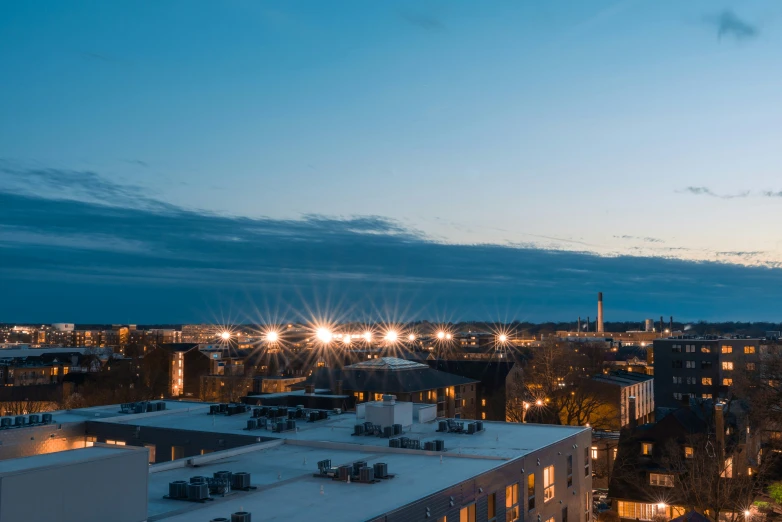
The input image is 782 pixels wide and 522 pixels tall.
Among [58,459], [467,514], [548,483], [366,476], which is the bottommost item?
[548,483]

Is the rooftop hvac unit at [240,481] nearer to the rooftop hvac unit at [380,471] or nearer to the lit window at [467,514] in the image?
the rooftop hvac unit at [380,471]

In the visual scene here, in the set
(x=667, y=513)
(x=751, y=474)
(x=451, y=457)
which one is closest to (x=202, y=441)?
(x=451, y=457)

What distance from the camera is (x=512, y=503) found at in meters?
24.6

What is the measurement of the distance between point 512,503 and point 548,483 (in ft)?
13.0

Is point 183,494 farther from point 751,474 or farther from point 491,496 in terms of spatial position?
point 751,474

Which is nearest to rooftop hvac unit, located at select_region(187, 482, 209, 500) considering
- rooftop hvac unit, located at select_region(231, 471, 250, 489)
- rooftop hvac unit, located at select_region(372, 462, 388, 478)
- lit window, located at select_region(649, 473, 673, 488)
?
rooftop hvac unit, located at select_region(231, 471, 250, 489)

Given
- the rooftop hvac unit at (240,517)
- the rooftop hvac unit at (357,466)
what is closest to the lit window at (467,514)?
the rooftop hvac unit at (357,466)

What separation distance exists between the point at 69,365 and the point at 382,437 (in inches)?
4379

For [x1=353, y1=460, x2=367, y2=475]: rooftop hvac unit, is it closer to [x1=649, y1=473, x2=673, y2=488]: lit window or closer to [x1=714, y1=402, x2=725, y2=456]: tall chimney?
[x1=649, y1=473, x2=673, y2=488]: lit window

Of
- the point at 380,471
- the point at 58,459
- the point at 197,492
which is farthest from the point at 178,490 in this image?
the point at 380,471

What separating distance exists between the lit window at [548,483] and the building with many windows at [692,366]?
222ft

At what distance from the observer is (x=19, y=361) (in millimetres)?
119812

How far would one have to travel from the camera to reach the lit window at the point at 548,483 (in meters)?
27.6

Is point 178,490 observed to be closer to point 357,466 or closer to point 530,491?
point 357,466
